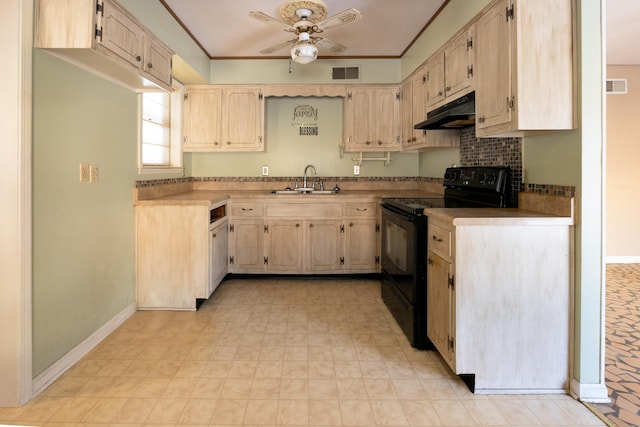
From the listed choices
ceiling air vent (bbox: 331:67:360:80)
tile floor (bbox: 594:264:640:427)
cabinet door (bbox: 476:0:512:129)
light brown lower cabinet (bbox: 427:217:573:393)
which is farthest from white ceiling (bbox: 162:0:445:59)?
tile floor (bbox: 594:264:640:427)

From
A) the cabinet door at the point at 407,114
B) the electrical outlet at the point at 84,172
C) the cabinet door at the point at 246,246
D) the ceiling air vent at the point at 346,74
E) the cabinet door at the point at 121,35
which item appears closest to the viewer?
the cabinet door at the point at 121,35

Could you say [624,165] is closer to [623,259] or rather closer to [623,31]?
[623,259]

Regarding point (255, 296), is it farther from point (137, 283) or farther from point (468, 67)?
point (468, 67)

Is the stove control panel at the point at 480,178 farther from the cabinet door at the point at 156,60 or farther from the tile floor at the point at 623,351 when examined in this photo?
the cabinet door at the point at 156,60

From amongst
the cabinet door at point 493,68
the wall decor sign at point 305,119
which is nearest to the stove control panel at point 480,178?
the cabinet door at point 493,68

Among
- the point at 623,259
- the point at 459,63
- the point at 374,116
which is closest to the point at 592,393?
the point at 459,63

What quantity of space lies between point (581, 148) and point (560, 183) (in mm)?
225

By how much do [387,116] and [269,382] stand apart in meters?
3.29

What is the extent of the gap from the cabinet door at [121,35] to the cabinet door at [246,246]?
1962mm

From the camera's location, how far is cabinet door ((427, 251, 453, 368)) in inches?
82.1

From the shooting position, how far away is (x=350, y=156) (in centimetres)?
473

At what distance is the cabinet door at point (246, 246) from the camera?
413cm

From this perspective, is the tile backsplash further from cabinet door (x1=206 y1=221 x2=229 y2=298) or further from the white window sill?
the white window sill

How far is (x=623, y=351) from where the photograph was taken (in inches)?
97.1
